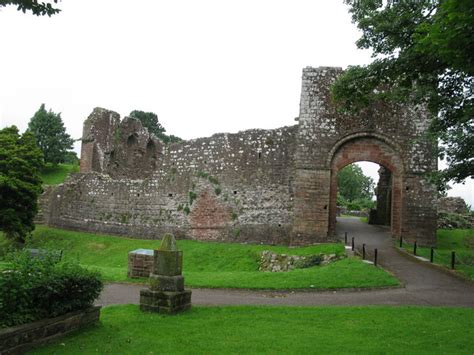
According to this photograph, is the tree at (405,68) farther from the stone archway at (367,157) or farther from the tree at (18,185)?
the tree at (18,185)

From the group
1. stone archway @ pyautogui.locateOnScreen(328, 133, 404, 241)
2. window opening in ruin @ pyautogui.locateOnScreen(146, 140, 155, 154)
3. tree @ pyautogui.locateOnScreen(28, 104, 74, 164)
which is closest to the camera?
stone archway @ pyautogui.locateOnScreen(328, 133, 404, 241)

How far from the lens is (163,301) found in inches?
407

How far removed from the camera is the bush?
23.6ft

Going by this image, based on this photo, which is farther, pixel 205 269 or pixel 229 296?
pixel 205 269

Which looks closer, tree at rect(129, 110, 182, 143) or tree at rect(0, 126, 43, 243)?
tree at rect(0, 126, 43, 243)

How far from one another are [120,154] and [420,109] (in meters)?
21.7

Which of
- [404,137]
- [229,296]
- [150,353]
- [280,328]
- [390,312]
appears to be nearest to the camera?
[150,353]

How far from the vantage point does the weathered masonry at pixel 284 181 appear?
21703 millimetres

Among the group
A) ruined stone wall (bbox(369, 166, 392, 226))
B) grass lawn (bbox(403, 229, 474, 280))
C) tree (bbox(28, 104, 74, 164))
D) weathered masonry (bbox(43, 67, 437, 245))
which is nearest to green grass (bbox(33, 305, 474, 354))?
grass lawn (bbox(403, 229, 474, 280))

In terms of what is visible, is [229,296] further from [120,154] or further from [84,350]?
[120,154]

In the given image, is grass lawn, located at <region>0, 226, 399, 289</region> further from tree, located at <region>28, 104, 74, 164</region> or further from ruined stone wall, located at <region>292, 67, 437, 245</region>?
tree, located at <region>28, 104, 74, 164</region>

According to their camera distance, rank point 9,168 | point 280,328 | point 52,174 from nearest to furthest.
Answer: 1. point 280,328
2. point 9,168
3. point 52,174

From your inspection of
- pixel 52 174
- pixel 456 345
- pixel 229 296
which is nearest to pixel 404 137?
pixel 229 296

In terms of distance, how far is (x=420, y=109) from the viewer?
22.0 meters
